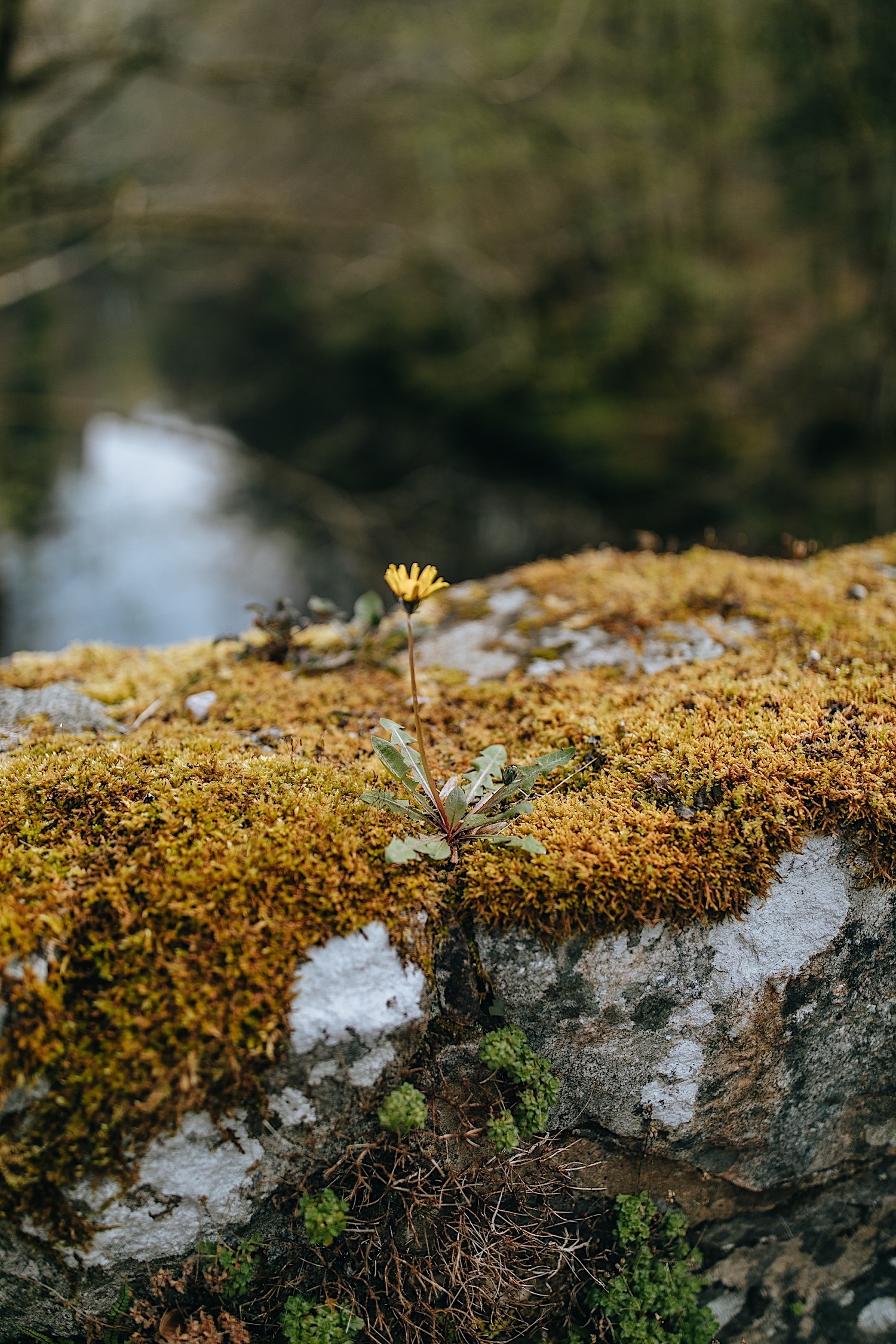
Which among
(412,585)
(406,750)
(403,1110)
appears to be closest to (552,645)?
(406,750)

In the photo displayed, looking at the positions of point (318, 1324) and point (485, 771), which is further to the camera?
point (485, 771)

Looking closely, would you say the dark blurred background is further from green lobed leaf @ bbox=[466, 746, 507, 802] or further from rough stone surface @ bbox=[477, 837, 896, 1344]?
rough stone surface @ bbox=[477, 837, 896, 1344]

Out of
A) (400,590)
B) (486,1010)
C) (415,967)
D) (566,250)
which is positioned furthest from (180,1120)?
(566,250)

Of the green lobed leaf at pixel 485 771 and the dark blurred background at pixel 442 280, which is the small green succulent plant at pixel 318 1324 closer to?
the green lobed leaf at pixel 485 771

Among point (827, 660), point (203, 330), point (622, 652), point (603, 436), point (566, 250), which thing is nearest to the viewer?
point (827, 660)

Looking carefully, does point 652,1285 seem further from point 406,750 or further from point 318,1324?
point 406,750

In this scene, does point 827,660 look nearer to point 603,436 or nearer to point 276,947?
point 276,947
